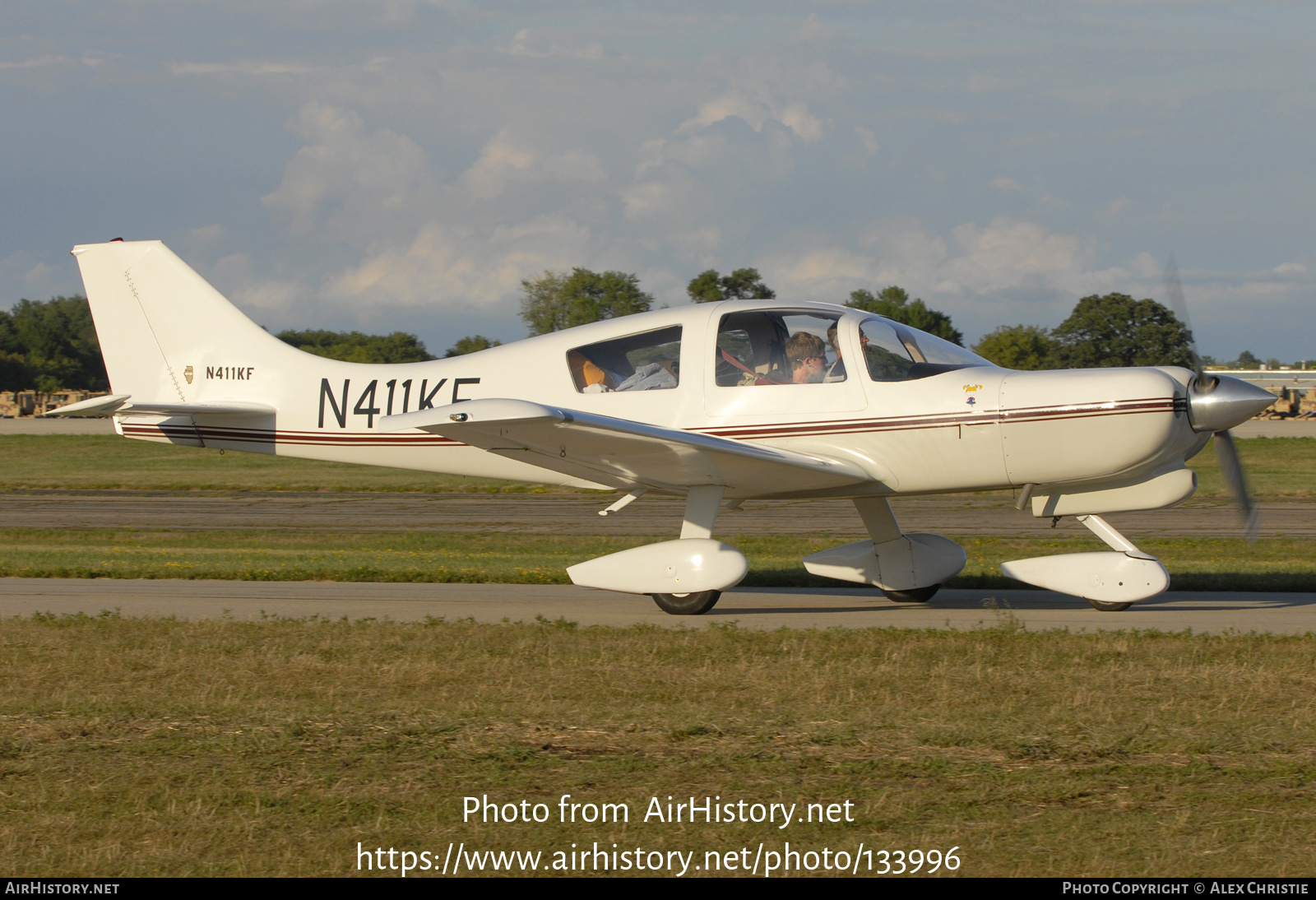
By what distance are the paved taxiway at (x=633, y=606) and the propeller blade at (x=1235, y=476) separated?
810 mm

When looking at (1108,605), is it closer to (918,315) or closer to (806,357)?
(806,357)

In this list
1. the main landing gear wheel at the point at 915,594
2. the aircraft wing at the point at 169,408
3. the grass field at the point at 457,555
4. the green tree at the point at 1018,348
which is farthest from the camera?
the green tree at the point at 1018,348

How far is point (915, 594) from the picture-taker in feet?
33.9

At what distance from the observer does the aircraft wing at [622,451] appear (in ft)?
26.8

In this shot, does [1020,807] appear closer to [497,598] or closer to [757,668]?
[757,668]

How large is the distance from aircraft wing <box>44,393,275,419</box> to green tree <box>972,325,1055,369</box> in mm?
37005

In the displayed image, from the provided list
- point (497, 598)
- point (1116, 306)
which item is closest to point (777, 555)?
point (497, 598)

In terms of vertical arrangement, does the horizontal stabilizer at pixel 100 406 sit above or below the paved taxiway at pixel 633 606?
above

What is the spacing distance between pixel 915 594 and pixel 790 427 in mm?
2181

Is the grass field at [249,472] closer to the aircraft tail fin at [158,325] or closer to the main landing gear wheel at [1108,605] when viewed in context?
the aircraft tail fin at [158,325]

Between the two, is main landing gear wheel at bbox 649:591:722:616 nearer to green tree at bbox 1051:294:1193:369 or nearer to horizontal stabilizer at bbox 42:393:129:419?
horizontal stabilizer at bbox 42:393:129:419

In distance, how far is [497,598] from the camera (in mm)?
10672

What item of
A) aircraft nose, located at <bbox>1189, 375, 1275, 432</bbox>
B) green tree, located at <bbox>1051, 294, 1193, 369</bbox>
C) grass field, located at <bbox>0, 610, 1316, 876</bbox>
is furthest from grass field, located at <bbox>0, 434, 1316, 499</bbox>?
aircraft nose, located at <bbox>1189, 375, 1275, 432</bbox>

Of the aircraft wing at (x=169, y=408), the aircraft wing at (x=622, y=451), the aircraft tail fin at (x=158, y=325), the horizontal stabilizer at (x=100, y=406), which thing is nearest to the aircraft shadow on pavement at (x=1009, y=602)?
the aircraft wing at (x=622, y=451)
